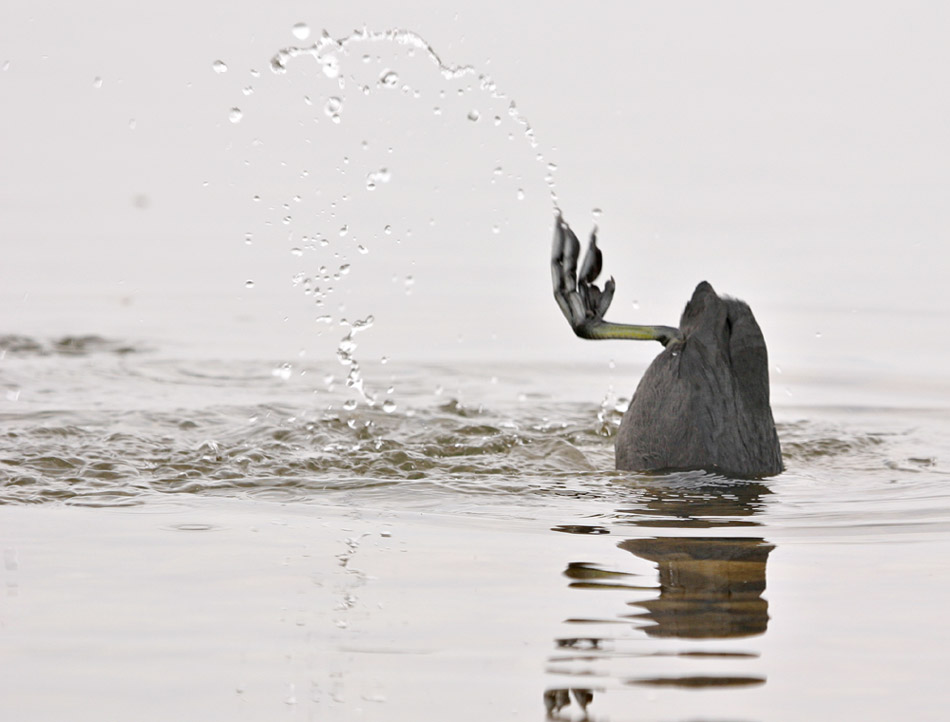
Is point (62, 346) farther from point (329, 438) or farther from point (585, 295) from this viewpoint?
point (585, 295)

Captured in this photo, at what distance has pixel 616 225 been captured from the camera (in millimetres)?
10242

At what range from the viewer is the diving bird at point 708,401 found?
557 centimetres

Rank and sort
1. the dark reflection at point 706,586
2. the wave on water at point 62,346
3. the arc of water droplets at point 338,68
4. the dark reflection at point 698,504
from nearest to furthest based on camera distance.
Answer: the dark reflection at point 706,586 < the dark reflection at point 698,504 < the arc of water droplets at point 338,68 < the wave on water at point 62,346

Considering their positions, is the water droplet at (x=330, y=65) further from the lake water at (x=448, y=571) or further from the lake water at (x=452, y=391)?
the lake water at (x=448, y=571)

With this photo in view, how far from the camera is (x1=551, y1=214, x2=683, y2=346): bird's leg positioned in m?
5.84

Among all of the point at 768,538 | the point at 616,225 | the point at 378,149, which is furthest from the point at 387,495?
the point at 378,149

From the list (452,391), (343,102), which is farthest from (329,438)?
(343,102)

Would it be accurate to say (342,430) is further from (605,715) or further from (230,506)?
(605,715)

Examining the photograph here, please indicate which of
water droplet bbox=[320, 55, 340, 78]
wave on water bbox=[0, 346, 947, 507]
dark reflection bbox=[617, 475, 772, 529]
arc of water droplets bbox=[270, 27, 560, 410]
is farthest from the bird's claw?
water droplet bbox=[320, 55, 340, 78]

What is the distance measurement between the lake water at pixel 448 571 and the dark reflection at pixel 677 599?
10mm

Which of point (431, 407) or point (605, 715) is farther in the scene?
point (431, 407)

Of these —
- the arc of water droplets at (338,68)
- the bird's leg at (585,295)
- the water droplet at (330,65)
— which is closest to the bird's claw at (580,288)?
the bird's leg at (585,295)

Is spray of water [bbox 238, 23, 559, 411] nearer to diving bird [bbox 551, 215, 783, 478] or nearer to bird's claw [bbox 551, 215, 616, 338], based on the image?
bird's claw [bbox 551, 215, 616, 338]

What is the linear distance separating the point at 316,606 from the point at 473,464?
225 centimetres
